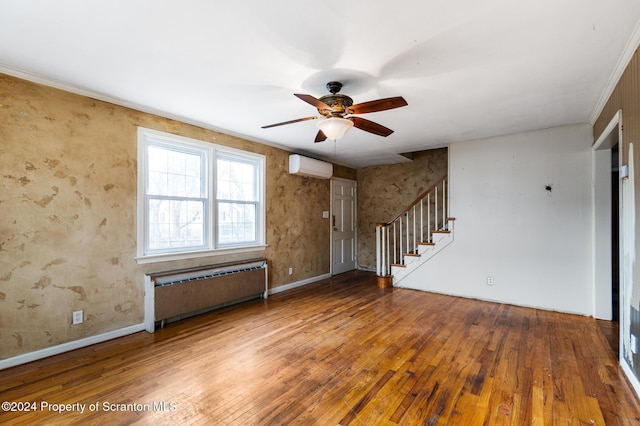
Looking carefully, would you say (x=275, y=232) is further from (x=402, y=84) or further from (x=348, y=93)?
(x=402, y=84)

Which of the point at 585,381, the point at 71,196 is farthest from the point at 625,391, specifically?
the point at 71,196

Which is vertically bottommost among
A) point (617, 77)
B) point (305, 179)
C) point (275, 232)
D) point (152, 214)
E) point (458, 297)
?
point (458, 297)

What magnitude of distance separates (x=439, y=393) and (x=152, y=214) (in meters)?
3.44

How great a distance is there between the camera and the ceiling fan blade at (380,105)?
7.11 ft

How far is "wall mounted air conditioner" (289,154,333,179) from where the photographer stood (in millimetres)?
5047

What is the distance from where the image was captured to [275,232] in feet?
16.1

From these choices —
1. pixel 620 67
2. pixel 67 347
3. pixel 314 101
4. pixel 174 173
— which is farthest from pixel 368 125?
pixel 67 347

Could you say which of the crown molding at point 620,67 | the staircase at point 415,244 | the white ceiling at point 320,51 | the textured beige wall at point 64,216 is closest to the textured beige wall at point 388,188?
the staircase at point 415,244

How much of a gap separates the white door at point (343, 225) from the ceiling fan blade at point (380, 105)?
12.8 feet

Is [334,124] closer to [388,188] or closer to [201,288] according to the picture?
[201,288]

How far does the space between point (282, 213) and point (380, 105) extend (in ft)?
10.2

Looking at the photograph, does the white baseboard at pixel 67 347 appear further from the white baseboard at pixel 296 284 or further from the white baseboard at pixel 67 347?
the white baseboard at pixel 296 284

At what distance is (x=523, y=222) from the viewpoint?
4.20m

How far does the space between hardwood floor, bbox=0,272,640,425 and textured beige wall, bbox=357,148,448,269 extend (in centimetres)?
317
